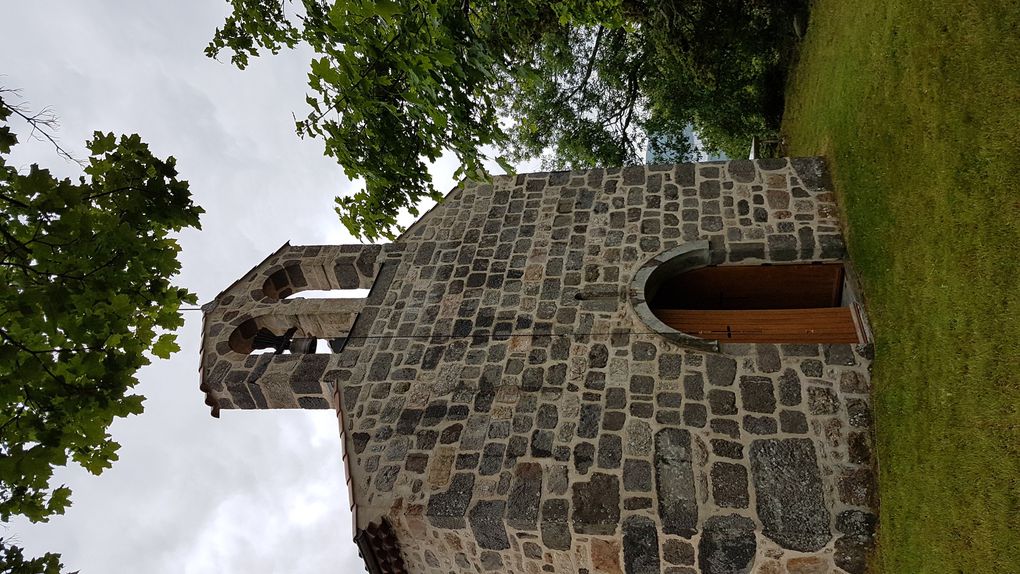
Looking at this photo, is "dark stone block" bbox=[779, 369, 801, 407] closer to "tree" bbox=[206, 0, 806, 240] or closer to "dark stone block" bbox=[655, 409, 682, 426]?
"dark stone block" bbox=[655, 409, 682, 426]

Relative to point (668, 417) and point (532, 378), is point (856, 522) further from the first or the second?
point (532, 378)

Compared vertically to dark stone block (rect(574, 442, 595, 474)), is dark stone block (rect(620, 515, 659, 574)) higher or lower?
lower

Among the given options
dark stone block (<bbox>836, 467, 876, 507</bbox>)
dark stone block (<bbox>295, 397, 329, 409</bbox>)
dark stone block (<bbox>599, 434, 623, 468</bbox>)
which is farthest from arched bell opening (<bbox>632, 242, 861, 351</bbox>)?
dark stone block (<bbox>295, 397, 329, 409</bbox>)

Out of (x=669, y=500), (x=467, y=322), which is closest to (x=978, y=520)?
(x=669, y=500)

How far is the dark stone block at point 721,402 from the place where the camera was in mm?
5813

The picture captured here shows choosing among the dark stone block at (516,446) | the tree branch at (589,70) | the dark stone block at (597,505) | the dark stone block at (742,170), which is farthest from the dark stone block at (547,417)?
the tree branch at (589,70)

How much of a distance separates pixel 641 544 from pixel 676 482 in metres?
0.61

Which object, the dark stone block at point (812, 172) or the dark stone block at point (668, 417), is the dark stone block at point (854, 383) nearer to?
the dark stone block at point (668, 417)

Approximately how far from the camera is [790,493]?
522 cm

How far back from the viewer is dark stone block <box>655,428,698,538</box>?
5.21m

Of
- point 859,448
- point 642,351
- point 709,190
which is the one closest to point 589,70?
point 709,190

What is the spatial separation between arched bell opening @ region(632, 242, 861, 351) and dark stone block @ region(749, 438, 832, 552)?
47.2 inches

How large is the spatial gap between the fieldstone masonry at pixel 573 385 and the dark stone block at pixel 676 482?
0.02 m

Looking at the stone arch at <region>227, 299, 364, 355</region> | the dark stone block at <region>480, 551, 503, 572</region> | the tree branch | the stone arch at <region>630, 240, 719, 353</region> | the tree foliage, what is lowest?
the tree foliage
